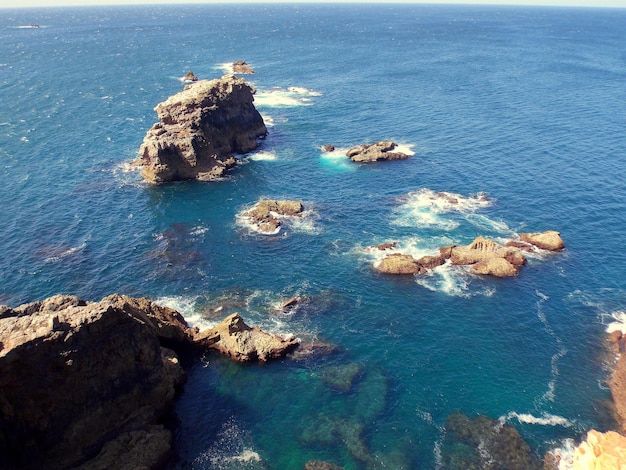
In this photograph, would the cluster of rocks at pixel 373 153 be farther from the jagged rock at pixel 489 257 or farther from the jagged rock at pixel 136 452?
the jagged rock at pixel 136 452

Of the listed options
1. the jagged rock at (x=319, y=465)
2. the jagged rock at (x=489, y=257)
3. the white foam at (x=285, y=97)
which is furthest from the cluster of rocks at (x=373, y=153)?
the jagged rock at (x=319, y=465)

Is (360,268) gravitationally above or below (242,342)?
below

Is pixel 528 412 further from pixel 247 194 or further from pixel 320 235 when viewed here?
pixel 247 194

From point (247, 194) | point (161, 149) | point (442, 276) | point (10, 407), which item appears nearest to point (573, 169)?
point (442, 276)

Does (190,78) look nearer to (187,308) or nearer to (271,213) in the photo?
(271,213)

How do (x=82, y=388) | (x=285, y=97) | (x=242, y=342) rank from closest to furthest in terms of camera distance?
(x=82, y=388) < (x=242, y=342) < (x=285, y=97)

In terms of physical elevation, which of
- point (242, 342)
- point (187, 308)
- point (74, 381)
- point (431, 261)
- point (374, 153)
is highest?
point (74, 381)

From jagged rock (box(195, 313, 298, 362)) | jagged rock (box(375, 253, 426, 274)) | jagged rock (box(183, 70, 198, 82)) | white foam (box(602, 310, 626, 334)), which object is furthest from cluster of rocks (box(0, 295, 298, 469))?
jagged rock (box(183, 70, 198, 82))

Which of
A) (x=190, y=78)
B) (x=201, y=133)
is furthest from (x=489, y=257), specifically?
(x=190, y=78)
